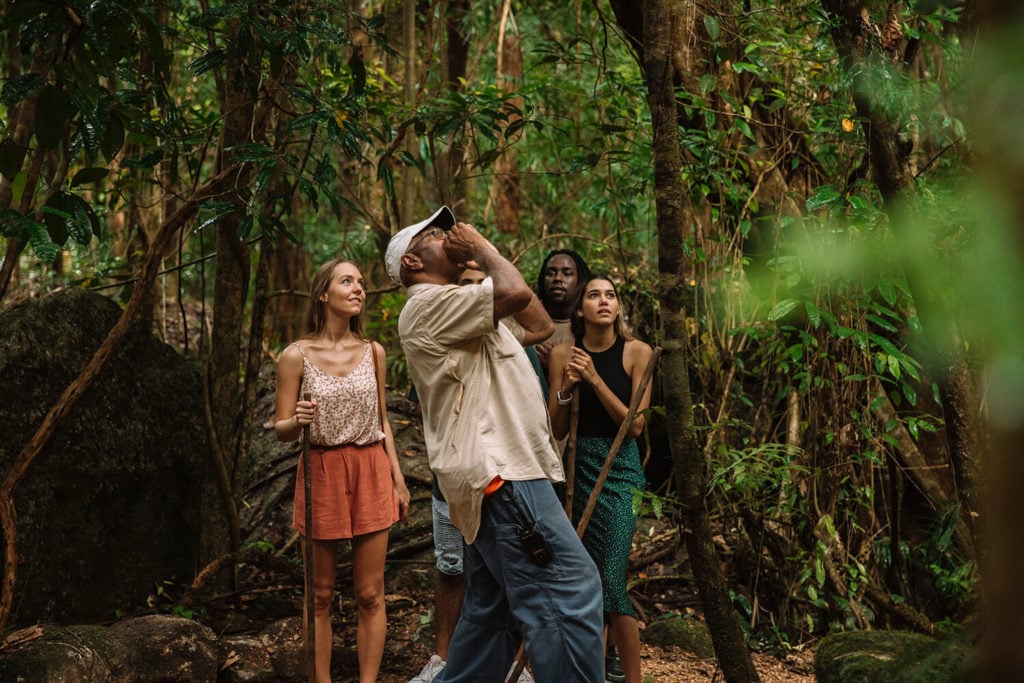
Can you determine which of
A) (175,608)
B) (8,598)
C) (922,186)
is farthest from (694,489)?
(175,608)

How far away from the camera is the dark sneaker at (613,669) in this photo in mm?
4188

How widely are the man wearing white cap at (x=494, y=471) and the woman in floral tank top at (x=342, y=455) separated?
3.62 feet

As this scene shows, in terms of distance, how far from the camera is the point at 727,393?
17.4 ft

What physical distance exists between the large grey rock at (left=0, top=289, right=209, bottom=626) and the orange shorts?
1530 mm

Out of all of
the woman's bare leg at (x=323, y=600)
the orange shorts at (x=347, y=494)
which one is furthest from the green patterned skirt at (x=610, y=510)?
the woman's bare leg at (x=323, y=600)

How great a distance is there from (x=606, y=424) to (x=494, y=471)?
4.26 feet

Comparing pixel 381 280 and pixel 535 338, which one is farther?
pixel 381 280

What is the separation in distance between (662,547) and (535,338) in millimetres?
3095

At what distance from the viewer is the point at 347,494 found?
405 cm

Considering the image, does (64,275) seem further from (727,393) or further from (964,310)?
(964,310)

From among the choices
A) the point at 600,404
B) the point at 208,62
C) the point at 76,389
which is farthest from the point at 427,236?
the point at 76,389

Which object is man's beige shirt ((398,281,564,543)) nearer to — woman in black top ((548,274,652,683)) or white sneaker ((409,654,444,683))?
woman in black top ((548,274,652,683))

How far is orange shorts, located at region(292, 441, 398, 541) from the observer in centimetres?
400

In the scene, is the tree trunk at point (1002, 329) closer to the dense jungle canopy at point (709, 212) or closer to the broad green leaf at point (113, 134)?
the dense jungle canopy at point (709, 212)
